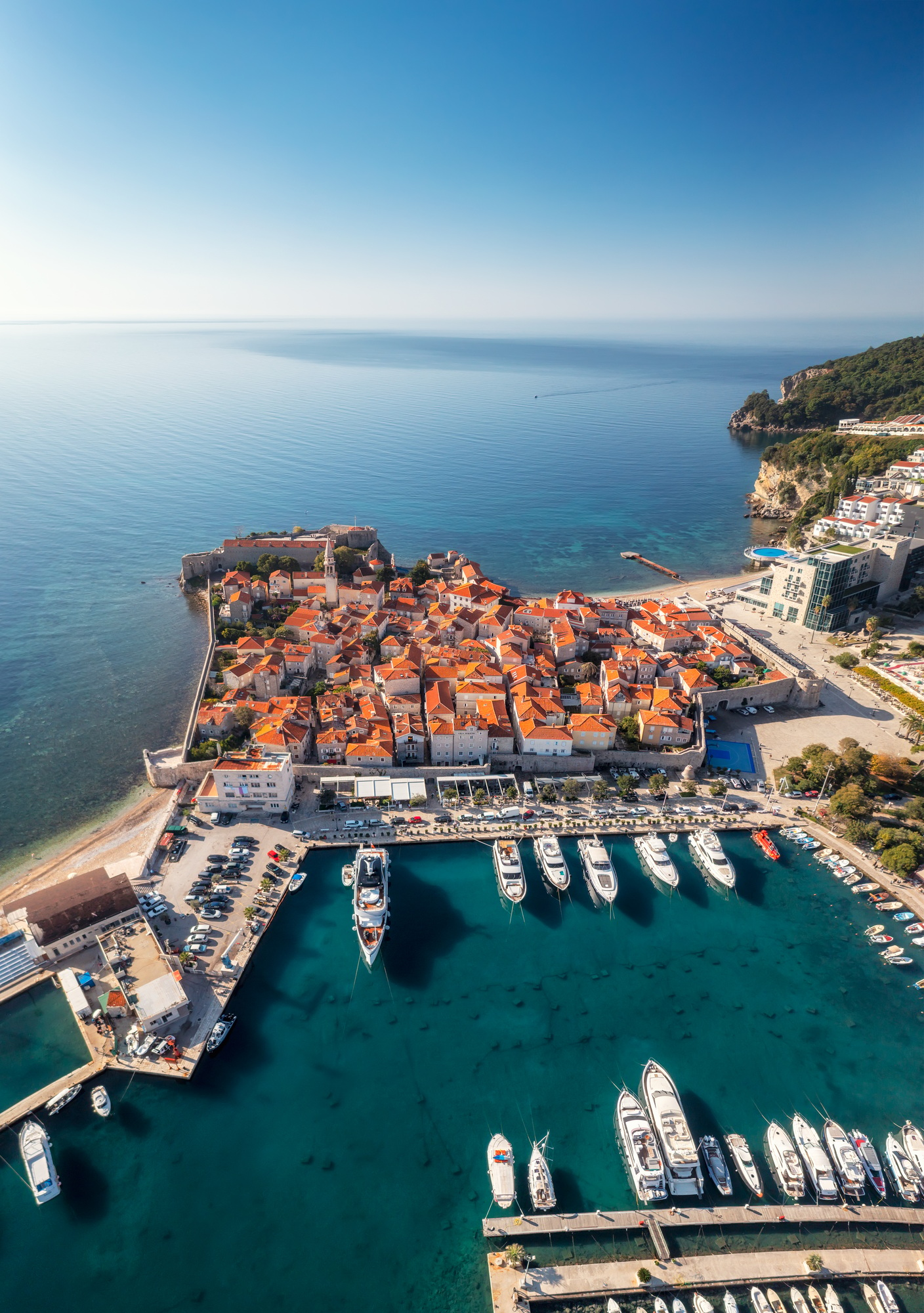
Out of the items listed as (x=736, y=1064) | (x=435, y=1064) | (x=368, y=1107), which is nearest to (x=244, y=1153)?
(x=368, y=1107)

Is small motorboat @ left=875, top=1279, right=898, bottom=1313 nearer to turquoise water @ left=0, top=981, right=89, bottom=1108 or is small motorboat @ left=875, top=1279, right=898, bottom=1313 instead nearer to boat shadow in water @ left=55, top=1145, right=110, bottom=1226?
boat shadow in water @ left=55, top=1145, right=110, bottom=1226

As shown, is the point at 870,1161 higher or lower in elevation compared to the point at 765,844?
lower

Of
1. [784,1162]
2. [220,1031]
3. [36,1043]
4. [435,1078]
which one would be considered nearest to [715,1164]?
[784,1162]

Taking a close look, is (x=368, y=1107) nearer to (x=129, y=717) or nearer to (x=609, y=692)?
(x=609, y=692)

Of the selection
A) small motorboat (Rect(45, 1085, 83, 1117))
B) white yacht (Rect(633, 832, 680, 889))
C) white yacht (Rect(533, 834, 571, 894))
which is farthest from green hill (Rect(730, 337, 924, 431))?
small motorboat (Rect(45, 1085, 83, 1117))

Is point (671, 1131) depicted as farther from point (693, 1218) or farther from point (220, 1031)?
point (220, 1031)
